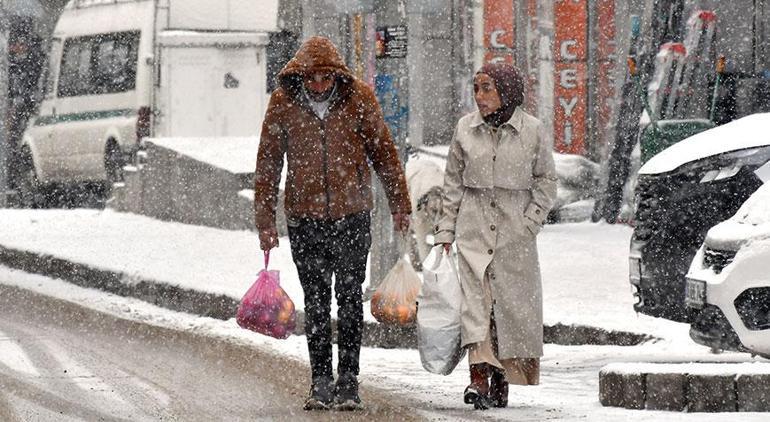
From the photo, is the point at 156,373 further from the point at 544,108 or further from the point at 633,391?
the point at 544,108

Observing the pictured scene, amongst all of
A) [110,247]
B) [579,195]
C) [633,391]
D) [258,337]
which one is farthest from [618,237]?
[633,391]

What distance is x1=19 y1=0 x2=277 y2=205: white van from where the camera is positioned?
24.2 m

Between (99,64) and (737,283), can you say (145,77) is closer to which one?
(99,64)

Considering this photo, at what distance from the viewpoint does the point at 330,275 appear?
9.66 m

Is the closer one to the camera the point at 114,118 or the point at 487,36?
the point at 487,36

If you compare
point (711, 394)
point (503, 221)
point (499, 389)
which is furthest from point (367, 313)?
point (711, 394)

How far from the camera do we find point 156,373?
11094 millimetres

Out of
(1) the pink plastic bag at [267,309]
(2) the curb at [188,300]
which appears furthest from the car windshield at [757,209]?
(2) the curb at [188,300]

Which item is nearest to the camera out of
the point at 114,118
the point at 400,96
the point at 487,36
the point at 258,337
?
the point at 258,337

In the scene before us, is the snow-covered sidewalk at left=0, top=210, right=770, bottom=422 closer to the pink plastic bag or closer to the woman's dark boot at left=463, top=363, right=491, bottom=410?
the woman's dark boot at left=463, top=363, right=491, bottom=410

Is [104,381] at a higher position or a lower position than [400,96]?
lower

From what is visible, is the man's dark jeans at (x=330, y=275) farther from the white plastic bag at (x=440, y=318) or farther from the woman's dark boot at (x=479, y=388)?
the woman's dark boot at (x=479, y=388)

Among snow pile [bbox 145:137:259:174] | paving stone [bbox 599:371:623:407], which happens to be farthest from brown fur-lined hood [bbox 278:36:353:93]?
snow pile [bbox 145:137:259:174]

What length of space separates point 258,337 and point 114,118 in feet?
40.0
